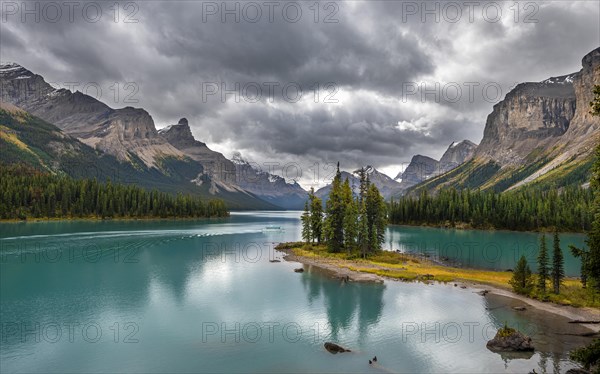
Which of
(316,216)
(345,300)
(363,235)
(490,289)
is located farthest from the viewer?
(316,216)

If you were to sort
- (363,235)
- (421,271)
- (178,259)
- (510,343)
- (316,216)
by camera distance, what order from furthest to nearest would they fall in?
(316,216), (178,259), (363,235), (421,271), (510,343)

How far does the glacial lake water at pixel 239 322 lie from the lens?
35.1 meters

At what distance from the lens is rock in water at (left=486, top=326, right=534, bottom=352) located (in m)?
36.8

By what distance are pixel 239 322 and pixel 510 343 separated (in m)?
30.9

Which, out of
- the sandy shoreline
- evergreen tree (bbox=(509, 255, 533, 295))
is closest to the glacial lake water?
the sandy shoreline

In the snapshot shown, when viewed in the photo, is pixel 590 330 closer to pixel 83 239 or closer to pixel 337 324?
pixel 337 324

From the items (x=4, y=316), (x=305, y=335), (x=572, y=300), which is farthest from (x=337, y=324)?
(x=4, y=316)

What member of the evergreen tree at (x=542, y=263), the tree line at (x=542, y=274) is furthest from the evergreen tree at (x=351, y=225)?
the evergreen tree at (x=542, y=263)

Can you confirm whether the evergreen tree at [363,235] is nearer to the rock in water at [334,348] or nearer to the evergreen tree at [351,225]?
the evergreen tree at [351,225]

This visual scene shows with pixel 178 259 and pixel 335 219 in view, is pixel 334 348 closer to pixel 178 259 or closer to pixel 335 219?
pixel 335 219

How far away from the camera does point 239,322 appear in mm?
47719

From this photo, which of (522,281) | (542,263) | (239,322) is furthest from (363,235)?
(239,322)

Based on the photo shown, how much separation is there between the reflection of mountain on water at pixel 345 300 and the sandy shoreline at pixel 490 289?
15.3 feet

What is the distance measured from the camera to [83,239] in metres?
131
